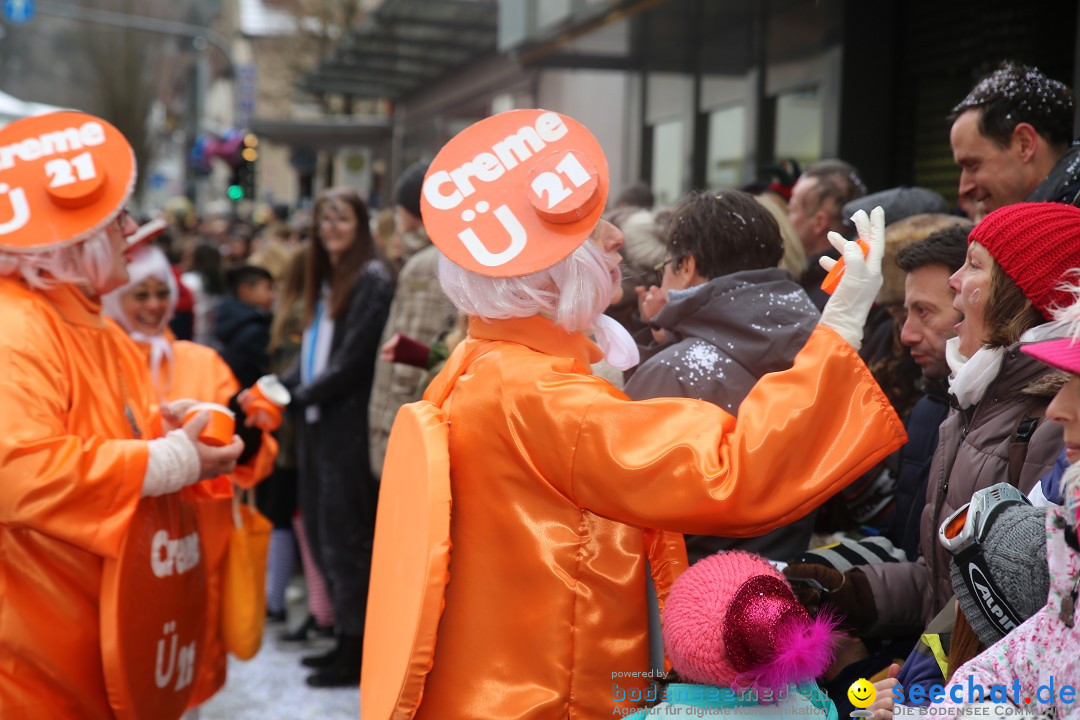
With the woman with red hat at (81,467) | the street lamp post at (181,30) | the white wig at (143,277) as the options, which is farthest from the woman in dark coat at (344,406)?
the street lamp post at (181,30)

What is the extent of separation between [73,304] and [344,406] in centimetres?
220

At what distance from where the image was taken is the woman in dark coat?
5320 mm

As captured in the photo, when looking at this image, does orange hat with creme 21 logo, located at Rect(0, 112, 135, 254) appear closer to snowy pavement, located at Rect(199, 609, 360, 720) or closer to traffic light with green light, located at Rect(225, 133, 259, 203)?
snowy pavement, located at Rect(199, 609, 360, 720)

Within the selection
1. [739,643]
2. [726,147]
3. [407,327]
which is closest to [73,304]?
[407,327]

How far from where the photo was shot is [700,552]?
2.86 m

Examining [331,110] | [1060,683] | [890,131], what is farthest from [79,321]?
[331,110]

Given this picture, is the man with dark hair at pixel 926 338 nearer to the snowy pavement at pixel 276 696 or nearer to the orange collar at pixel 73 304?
the orange collar at pixel 73 304

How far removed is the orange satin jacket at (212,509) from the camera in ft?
11.9

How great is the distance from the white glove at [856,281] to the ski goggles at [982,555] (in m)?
0.34

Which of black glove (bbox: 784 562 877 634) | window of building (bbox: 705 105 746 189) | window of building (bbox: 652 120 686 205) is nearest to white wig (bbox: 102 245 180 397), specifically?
black glove (bbox: 784 562 877 634)

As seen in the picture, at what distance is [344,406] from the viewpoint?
5.42 meters

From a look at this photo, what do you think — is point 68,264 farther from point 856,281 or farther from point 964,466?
point 964,466

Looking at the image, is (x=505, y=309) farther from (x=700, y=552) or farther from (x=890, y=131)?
(x=890, y=131)

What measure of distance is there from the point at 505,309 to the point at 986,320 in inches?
38.4
